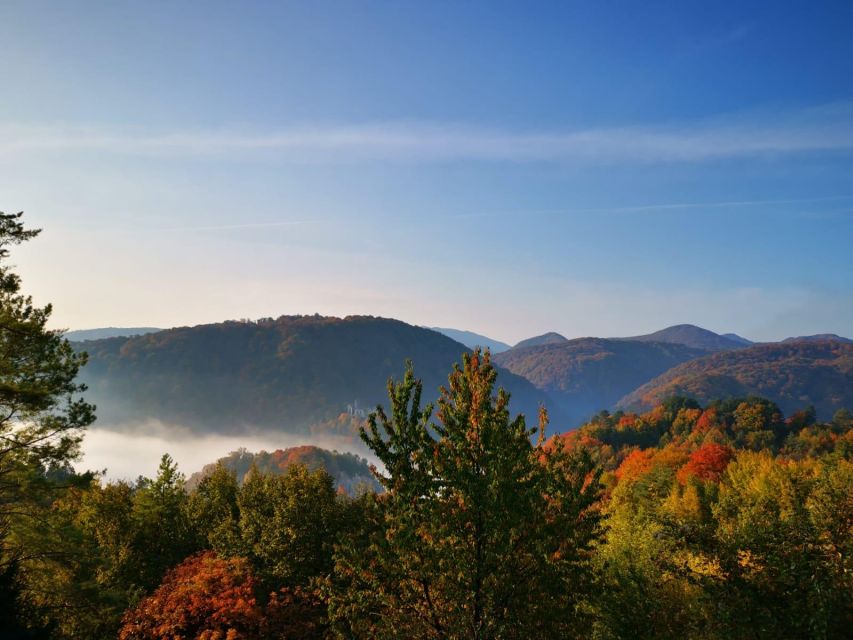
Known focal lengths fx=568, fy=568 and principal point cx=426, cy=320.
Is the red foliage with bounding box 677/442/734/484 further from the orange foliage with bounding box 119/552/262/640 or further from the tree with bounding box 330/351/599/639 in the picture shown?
the tree with bounding box 330/351/599/639

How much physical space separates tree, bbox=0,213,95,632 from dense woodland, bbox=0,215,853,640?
0.20 ft

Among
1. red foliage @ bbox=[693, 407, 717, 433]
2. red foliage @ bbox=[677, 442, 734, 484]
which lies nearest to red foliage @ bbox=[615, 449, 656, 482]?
red foliage @ bbox=[677, 442, 734, 484]

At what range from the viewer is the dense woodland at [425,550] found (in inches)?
467

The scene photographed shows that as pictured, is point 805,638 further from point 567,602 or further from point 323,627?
point 323,627

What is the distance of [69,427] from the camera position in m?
19.2

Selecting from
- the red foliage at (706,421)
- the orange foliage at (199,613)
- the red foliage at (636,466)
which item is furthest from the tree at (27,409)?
the red foliage at (706,421)

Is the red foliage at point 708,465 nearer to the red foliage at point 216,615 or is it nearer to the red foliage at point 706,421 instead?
the red foliage at point 706,421

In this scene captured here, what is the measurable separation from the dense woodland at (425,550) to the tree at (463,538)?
0.15 ft

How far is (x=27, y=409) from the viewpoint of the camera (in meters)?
18.0

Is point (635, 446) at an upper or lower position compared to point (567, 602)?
lower

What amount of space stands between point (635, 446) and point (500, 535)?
538ft

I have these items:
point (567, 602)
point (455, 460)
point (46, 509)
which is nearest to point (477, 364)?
point (455, 460)

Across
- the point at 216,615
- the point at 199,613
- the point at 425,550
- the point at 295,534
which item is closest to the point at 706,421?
the point at 295,534

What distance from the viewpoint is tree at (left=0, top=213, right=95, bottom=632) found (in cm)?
1747
